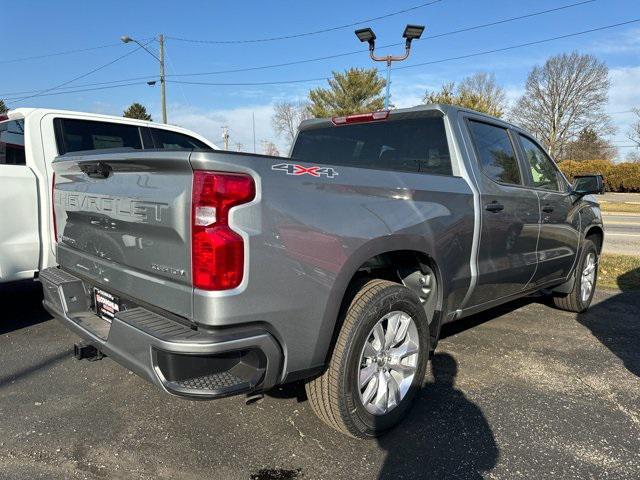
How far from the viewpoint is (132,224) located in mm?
2316

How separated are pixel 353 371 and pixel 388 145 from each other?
1856 millimetres

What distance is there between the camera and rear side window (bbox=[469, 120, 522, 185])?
359 cm

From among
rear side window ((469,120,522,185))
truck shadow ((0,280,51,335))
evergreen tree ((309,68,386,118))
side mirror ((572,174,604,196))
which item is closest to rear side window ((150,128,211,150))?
truck shadow ((0,280,51,335))

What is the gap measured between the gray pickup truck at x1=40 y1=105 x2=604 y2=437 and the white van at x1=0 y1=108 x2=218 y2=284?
1.18 m

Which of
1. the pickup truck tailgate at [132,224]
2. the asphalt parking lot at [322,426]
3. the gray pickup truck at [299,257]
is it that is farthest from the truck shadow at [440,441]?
the pickup truck tailgate at [132,224]

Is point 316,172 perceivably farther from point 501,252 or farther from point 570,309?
point 570,309

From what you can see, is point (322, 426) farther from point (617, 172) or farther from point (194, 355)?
point (617, 172)

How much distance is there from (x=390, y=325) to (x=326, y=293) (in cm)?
64

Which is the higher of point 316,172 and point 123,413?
point 316,172

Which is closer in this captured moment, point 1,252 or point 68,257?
point 68,257

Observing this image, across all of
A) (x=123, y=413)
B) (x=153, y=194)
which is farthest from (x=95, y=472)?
(x=153, y=194)

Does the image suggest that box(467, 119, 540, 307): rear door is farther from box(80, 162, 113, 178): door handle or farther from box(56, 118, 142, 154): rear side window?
box(56, 118, 142, 154): rear side window

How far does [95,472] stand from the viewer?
7.80 feet

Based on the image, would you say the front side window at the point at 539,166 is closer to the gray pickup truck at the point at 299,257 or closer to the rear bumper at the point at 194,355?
the gray pickup truck at the point at 299,257
